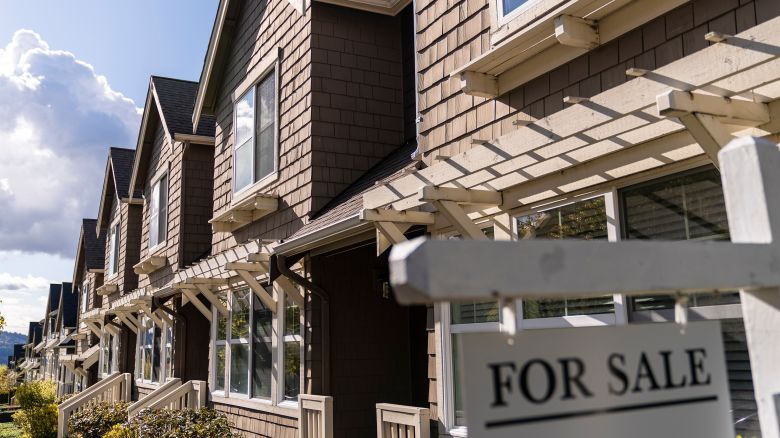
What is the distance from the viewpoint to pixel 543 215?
A: 4.84 meters

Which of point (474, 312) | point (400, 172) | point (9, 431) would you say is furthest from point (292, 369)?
point (9, 431)

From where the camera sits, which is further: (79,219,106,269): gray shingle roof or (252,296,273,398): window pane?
(79,219,106,269): gray shingle roof

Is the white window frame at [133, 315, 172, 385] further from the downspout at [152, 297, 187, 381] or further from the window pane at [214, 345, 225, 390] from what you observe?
the window pane at [214, 345, 225, 390]

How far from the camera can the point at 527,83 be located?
5.01m

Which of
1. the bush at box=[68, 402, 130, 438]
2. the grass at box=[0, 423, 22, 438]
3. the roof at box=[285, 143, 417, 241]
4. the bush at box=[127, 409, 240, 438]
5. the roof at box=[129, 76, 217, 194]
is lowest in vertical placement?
the grass at box=[0, 423, 22, 438]

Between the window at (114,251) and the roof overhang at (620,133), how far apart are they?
1578cm

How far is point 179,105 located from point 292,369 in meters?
8.27

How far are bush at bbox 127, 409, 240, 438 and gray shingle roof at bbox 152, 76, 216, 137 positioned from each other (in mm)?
5715

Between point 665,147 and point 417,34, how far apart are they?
3.09m

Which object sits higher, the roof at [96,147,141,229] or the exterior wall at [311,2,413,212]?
the roof at [96,147,141,229]

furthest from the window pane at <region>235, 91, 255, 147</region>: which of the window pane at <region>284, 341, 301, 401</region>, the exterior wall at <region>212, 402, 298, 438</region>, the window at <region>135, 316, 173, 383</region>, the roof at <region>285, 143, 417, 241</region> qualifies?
the window at <region>135, 316, 173, 383</region>

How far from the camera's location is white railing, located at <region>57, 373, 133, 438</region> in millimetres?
13539

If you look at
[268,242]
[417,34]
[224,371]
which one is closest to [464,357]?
[417,34]

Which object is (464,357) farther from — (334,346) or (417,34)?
(334,346)
